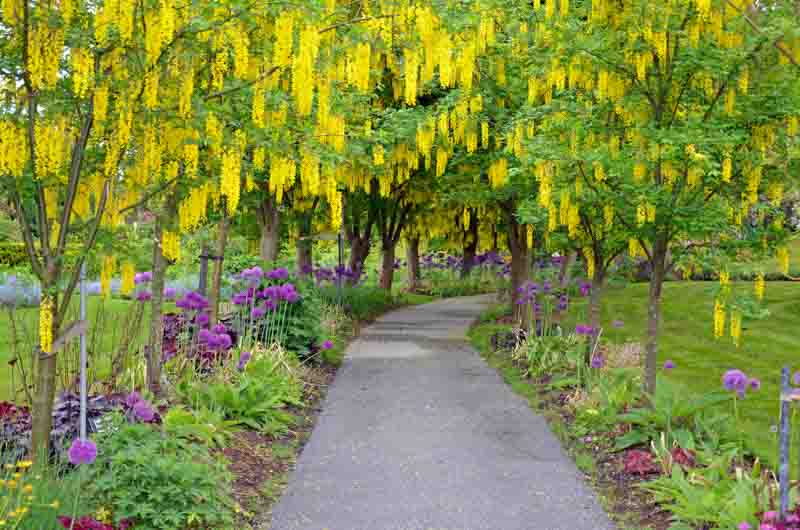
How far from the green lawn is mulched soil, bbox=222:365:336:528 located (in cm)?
396

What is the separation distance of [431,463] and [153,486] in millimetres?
2999

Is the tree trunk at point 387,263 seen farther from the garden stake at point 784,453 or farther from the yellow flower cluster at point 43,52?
the garden stake at point 784,453

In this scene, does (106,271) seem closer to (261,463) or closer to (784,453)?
(261,463)

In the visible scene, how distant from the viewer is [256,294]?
12.6 metres

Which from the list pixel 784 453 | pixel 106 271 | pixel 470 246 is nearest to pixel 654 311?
pixel 784 453

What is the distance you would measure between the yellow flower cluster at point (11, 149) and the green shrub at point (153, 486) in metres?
1.87

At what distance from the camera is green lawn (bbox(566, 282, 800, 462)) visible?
10879 millimetres

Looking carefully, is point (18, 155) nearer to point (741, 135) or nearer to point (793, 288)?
point (741, 135)

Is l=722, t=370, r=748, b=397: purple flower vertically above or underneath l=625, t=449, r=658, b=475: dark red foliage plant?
above

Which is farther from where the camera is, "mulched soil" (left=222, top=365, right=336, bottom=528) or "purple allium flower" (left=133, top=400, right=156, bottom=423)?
"mulched soil" (left=222, top=365, right=336, bottom=528)

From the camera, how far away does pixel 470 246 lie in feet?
111

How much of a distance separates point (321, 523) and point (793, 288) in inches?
758

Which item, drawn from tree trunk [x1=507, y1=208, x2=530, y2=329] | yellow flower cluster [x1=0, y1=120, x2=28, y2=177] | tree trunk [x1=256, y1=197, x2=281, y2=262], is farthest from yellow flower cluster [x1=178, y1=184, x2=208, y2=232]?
tree trunk [x1=507, y1=208, x2=530, y2=329]

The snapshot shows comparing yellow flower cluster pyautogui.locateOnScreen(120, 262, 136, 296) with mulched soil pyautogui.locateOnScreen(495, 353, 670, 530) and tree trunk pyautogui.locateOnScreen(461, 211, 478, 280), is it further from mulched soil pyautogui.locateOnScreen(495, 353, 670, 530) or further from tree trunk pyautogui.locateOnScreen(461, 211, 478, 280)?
tree trunk pyautogui.locateOnScreen(461, 211, 478, 280)
